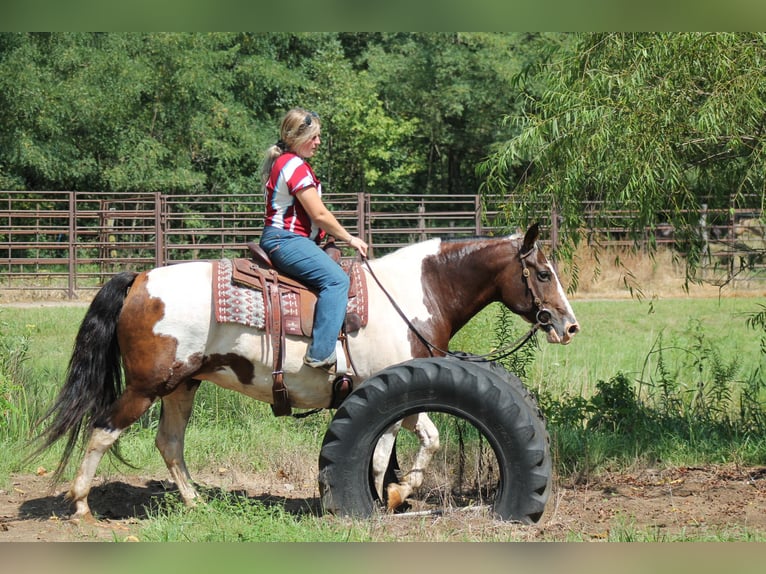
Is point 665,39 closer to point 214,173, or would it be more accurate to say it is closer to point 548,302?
point 548,302

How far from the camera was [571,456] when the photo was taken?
7777 mm

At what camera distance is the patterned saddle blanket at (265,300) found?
6.21 m

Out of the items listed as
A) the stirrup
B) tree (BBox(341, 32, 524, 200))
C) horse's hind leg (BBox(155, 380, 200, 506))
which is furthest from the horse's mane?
tree (BBox(341, 32, 524, 200))

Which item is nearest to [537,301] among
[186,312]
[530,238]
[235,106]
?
[530,238]

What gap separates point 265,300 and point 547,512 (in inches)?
95.3

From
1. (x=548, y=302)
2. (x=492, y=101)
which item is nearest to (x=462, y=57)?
(x=492, y=101)

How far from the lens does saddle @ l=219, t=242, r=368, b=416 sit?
6.25m

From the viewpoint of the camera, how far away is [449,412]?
5883 millimetres

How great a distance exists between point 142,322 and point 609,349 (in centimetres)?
887

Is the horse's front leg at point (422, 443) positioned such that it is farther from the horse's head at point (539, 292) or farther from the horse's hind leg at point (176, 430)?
the horse's hind leg at point (176, 430)

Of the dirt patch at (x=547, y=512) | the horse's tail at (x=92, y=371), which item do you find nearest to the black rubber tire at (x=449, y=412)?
the dirt patch at (x=547, y=512)

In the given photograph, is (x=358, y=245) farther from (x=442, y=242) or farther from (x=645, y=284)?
(x=645, y=284)

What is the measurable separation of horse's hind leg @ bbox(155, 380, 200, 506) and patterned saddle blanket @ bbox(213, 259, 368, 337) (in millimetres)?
896

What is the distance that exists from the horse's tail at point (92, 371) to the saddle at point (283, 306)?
35.4 inches
